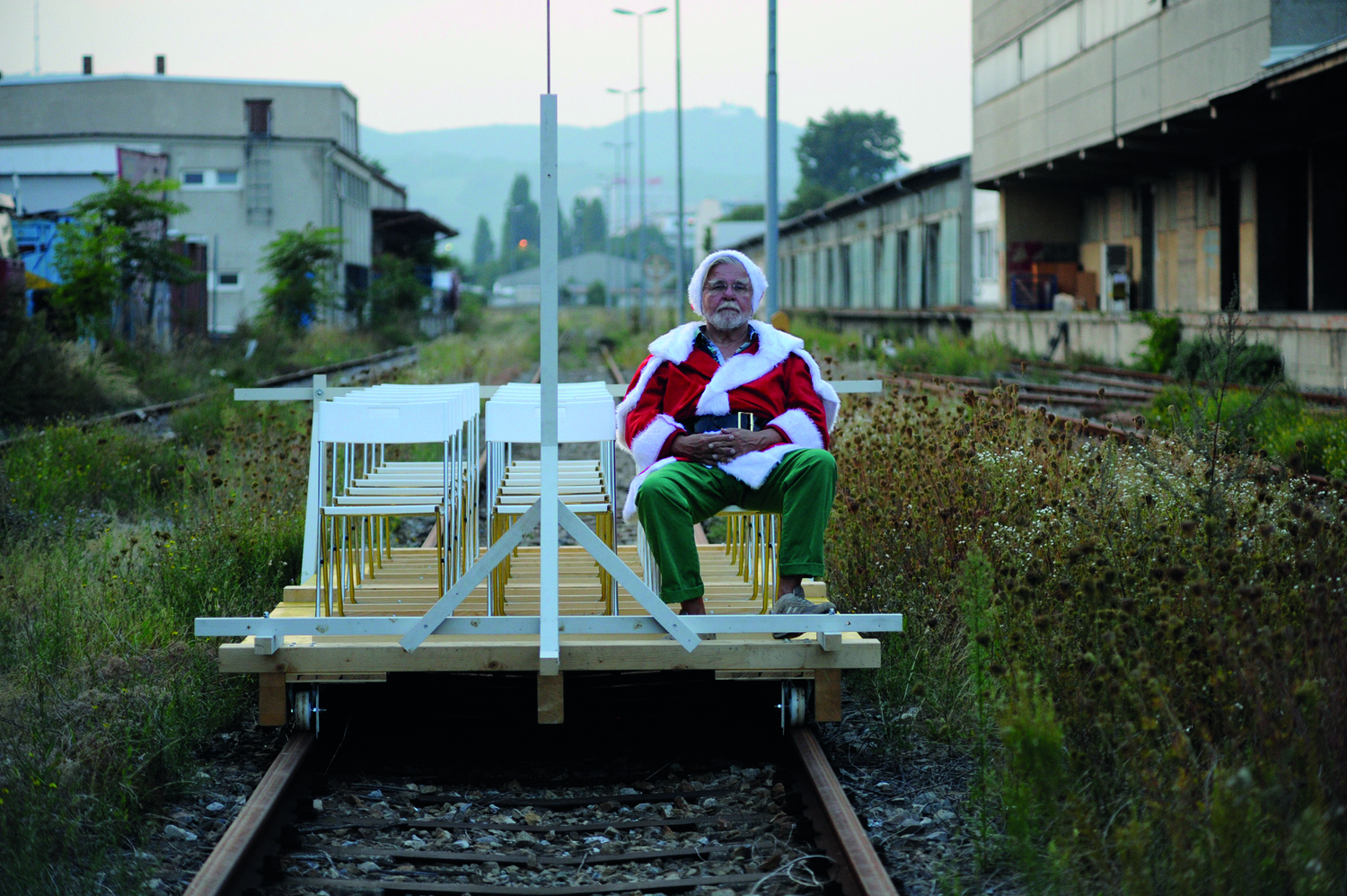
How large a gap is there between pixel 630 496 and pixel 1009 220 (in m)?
28.0

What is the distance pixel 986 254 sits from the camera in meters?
37.2

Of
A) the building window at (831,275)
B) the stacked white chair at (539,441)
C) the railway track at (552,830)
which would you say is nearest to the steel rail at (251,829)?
the railway track at (552,830)

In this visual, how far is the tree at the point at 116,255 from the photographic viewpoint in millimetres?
20766

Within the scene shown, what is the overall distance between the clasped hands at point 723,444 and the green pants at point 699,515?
0.37 feet

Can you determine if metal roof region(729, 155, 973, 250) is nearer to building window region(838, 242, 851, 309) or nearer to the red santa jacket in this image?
building window region(838, 242, 851, 309)

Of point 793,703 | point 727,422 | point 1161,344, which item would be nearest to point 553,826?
point 793,703

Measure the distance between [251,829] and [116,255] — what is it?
20451 millimetres

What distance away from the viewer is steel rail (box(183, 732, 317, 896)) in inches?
132

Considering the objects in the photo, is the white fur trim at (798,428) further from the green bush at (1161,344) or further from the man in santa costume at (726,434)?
the green bush at (1161,344)

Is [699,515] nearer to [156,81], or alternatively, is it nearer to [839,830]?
[839,830]

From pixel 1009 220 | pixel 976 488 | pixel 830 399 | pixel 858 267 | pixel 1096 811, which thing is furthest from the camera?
pixel 858 267

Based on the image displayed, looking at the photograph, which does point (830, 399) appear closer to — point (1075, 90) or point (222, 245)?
point (1075, 90)

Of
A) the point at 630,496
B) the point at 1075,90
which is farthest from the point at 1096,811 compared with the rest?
the point at 1075,90

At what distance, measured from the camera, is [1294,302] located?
22266 mm
